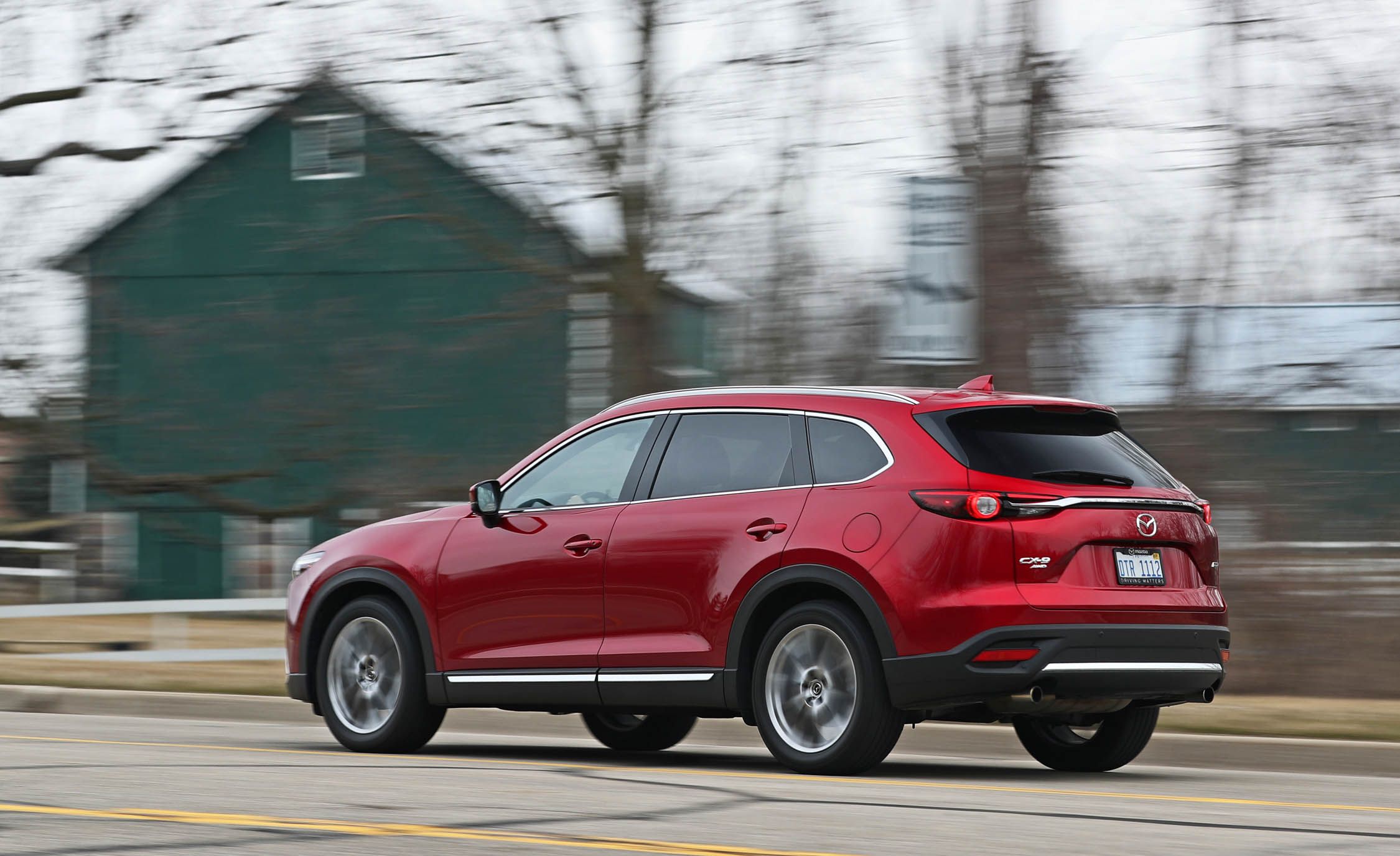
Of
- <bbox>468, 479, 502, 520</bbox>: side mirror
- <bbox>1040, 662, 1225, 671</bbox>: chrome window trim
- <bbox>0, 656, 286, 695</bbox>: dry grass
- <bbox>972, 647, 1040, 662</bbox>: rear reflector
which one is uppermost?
<bbox>468, 479, 502, 520</bbox>: side mirror

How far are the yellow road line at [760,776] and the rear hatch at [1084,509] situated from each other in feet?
2.63

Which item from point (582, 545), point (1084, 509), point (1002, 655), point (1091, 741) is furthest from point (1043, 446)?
point (582, 545)

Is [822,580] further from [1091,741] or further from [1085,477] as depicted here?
[1091,741]

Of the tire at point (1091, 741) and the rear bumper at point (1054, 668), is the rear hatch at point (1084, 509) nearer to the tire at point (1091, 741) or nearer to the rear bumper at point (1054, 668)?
the rear bumper at point (1054, 668)

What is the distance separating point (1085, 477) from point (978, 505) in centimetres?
61

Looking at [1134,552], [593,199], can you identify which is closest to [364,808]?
[1134,552]

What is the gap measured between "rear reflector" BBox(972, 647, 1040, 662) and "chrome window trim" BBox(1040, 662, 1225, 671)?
113 millimetres

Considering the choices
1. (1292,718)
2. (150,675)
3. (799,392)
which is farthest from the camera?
(150,675)

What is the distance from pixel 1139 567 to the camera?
26.5 ft

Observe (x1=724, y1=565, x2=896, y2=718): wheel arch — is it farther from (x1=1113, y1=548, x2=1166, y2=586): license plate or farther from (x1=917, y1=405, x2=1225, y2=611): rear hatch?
(x1=1113, y1=548, x2=1166, y2=586): license plate

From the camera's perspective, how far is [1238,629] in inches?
543

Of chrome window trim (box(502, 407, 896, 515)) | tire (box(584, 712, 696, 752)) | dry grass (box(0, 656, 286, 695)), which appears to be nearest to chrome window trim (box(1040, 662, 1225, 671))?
chrome window trim (box(502, 407, 896, 515))

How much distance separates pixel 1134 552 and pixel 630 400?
105 inches

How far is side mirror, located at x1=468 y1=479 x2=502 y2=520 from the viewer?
30.9 ft
